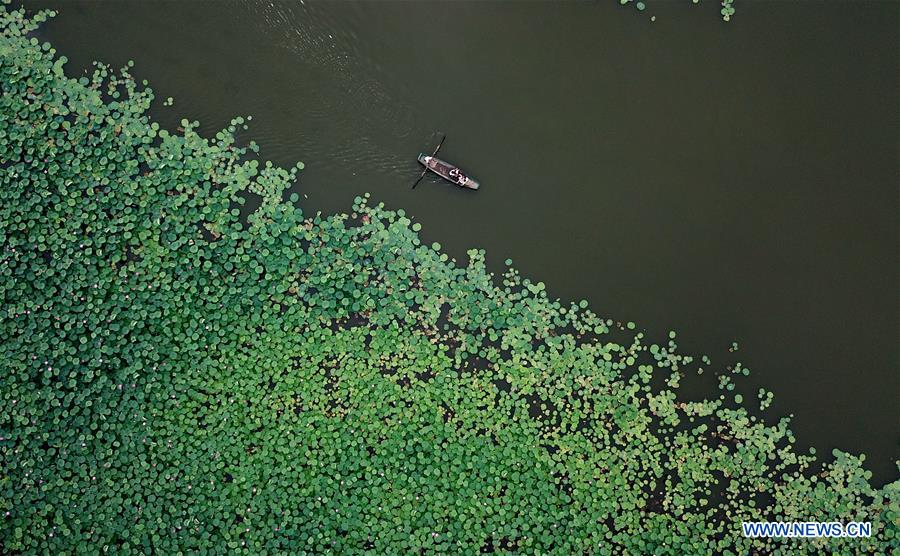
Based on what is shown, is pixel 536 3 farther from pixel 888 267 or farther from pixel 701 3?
pixel 888 267

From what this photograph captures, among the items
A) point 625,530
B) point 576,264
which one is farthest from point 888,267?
point 625,530

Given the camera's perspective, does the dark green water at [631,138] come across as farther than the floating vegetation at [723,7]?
No

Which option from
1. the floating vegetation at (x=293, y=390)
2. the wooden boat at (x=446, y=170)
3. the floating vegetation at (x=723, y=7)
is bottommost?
the floating vegetation at (x=293, y=390)

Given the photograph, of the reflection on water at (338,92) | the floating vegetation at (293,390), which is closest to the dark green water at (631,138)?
the reflection on water at (338,92)

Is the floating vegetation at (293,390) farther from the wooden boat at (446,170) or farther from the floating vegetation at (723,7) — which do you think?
the floating vegetation at (723,7)

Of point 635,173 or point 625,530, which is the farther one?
point 635,173

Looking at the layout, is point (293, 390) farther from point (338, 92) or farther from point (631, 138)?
point (631, 138)
